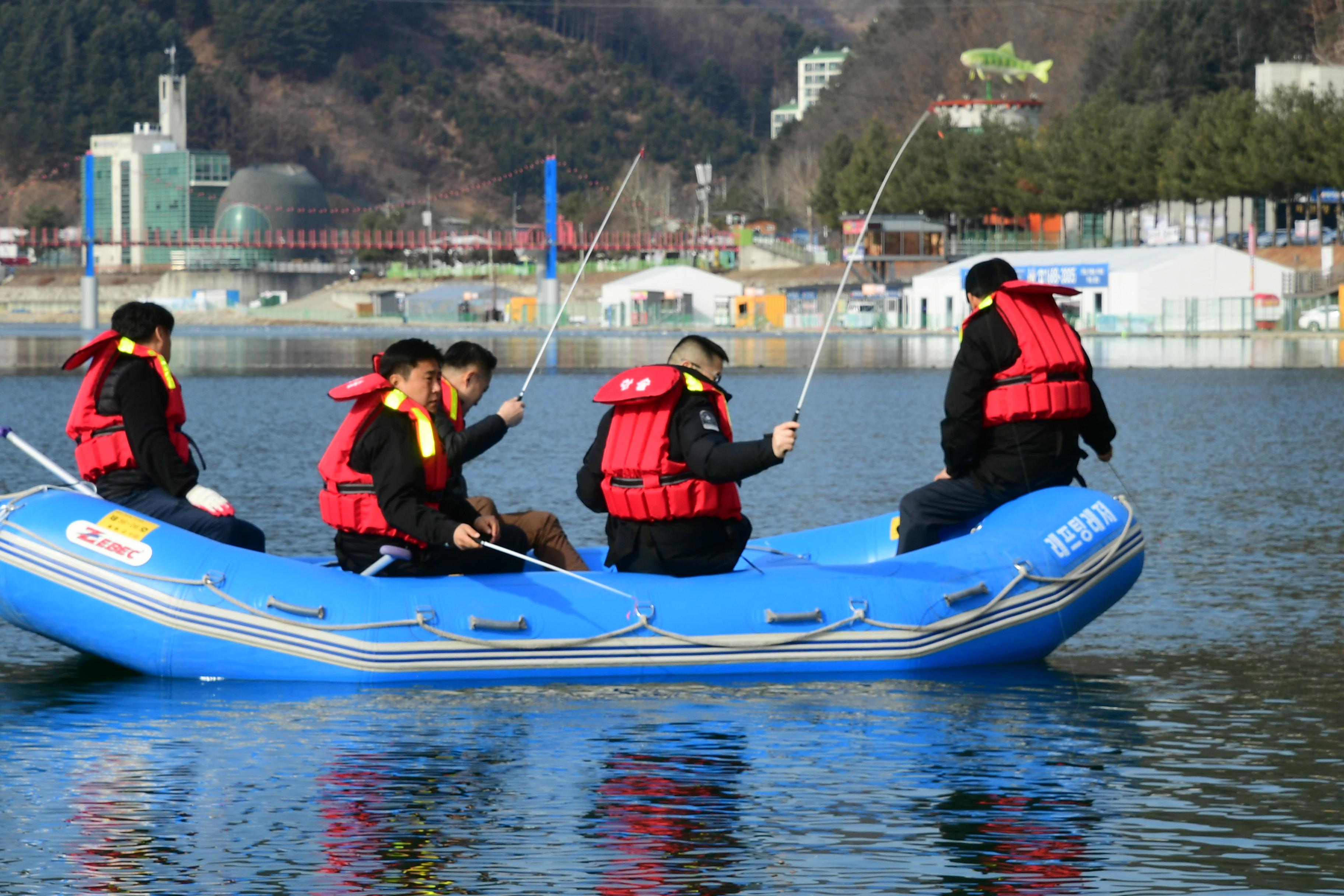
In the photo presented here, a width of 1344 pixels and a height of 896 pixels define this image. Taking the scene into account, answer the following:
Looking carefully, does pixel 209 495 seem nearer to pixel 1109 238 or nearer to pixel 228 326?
pixel 1109 238

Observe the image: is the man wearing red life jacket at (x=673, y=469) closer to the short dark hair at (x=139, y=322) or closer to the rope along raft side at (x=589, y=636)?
the rope along raft side at (x=589, y=636)

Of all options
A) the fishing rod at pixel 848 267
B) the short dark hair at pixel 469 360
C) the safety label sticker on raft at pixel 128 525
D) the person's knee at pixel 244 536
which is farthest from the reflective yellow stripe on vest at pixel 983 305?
the safety label sticker on raft at pixel 128 525

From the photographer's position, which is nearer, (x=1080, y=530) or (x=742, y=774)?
(x=742, y=774)

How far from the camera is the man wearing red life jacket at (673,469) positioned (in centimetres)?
905

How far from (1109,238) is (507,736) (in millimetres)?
87317

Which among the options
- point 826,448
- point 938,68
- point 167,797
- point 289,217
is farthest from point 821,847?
point 289,217

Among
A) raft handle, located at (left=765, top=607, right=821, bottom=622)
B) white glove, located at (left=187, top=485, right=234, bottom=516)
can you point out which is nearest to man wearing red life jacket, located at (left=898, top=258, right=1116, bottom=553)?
raft handle, located at (left=765, top=607, right=821, bottom=622)

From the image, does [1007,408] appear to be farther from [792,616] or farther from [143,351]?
[143,351]

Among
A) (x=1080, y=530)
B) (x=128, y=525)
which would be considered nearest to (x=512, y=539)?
(x=128, y=525)

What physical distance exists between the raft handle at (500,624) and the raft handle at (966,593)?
6.73 feet

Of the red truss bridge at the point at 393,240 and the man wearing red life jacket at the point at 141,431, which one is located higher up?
the red truss bridge at the point at 393,240

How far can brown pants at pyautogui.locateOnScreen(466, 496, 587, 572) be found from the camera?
1005cm

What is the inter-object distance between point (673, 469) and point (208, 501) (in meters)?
2.32

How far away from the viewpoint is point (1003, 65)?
407ft
